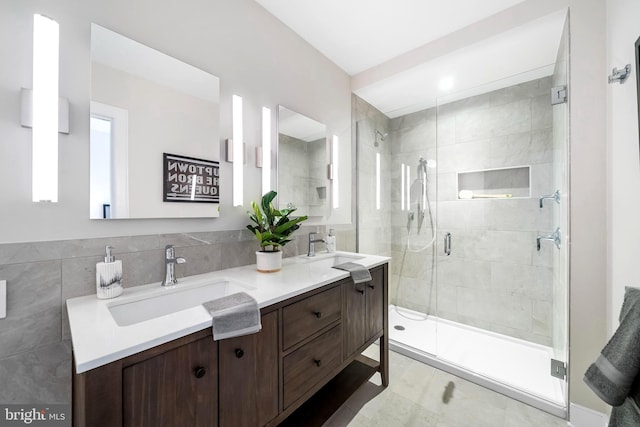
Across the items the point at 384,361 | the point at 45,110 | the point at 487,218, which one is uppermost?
the point at 45,110

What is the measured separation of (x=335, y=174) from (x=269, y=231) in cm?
110

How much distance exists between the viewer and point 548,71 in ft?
6.93

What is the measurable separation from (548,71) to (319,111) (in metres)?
1.96

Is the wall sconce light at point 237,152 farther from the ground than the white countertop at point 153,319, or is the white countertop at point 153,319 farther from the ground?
the wall sconce light at point 237,152

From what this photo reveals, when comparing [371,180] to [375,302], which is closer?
[375,302]

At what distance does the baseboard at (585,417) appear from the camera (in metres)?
1.36

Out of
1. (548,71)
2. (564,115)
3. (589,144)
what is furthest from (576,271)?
(548,71)

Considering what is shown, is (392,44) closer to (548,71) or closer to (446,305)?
(548,71)

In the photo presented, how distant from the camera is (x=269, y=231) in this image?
1.45 meters

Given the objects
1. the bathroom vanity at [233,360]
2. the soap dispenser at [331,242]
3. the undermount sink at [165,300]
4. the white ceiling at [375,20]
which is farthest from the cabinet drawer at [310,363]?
the white ceiling at [375,20]

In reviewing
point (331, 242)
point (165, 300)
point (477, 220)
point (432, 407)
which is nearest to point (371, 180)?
point (331, 242)

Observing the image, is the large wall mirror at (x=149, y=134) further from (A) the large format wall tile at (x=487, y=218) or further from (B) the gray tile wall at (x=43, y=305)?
(A) the large format wall tile at (x=487, y=218)

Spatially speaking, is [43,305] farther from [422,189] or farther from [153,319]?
[422,189]

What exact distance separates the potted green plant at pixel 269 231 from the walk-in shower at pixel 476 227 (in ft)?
4.08
